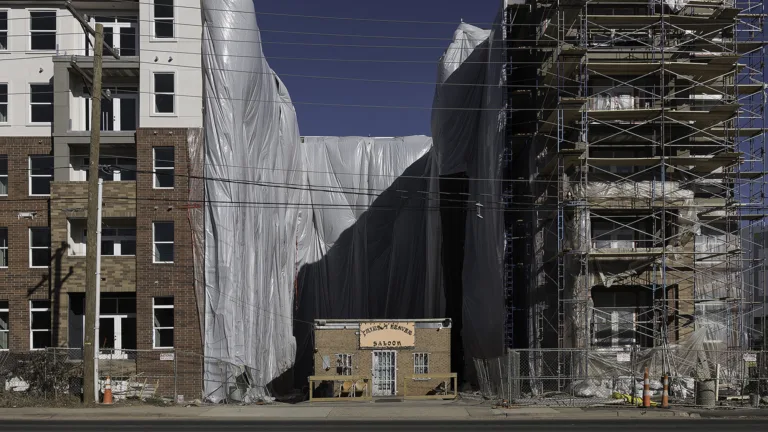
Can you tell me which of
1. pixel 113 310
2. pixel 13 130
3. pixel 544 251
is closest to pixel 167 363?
pixel 113 310

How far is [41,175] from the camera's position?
3184cm

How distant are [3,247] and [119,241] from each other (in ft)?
14.6

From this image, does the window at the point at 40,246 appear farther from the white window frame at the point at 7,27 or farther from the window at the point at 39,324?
the white window frame at the point at 7,27

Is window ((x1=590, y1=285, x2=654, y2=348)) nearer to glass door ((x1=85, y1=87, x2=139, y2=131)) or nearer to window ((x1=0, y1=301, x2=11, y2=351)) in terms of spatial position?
glass door ((x1=85, y1=87, x2=139, y2=131))

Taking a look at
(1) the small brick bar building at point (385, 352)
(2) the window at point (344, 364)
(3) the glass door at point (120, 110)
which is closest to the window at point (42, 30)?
(3) the glass door at point (120, 110)

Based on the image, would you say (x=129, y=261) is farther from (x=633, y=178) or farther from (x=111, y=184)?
(x=633, y=178)

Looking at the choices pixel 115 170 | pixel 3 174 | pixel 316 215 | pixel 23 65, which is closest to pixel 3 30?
pixel 23 65

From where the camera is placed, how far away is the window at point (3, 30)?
32062 mm

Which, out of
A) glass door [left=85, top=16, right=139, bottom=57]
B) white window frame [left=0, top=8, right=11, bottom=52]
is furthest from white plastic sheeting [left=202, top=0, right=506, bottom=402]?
white window frame [left=0, top=8, right=11, bottom=52]

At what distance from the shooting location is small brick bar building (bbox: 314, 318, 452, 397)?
102ft

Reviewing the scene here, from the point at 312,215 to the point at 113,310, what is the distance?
554 inches

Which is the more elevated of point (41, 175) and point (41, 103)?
point (41, 103)

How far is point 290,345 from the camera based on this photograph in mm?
36656

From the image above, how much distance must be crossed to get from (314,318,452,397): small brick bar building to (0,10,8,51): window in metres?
16.7
